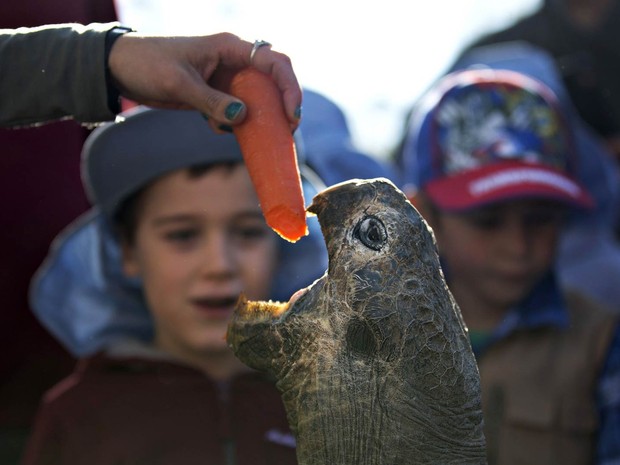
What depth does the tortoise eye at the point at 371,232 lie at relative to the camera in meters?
1.40

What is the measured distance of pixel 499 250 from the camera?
12.1ft

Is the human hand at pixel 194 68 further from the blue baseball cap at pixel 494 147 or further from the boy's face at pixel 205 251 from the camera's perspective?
the blue baseball cap at pixel 494 147

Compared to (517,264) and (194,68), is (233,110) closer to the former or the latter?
(194,68)

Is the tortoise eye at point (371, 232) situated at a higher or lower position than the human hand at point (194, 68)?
lower

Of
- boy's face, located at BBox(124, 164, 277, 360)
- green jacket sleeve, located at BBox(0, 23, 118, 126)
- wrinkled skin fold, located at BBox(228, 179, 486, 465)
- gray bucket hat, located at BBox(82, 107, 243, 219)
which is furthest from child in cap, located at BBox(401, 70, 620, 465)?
green jacket sleeve, located at BBox(0, 23, 118, 126)

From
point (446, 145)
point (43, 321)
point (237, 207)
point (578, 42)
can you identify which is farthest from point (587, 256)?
point (43, 321)

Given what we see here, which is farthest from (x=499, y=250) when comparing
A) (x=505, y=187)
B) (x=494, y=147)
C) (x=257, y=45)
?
(x=257, y=45)

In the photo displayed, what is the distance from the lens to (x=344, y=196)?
1.44 metres

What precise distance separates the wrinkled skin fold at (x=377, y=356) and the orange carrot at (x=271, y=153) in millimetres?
133

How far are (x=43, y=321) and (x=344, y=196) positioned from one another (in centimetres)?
216

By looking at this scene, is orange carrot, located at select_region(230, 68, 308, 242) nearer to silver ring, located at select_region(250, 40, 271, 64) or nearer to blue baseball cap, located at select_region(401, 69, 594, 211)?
silver ring, located at select_region(250, 40, 271, 64)

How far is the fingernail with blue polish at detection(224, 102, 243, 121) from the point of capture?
157 centimetres

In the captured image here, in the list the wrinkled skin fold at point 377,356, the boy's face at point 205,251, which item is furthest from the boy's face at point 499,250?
the wrinkled skin fold at point 377,356

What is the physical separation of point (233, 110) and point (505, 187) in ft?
7.27
